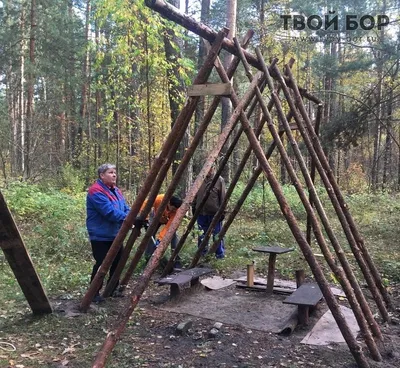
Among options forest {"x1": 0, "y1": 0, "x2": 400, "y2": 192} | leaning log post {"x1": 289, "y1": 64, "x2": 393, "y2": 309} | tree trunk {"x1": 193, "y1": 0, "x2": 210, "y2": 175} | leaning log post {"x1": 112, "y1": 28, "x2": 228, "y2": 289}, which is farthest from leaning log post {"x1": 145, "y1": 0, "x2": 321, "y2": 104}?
tree trunk {"x1": 193, "y1": 0, "x2": 210, "y2": 175}

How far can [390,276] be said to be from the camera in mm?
7227

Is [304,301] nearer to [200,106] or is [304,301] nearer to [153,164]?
[153,164]

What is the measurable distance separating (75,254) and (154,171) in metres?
4.20

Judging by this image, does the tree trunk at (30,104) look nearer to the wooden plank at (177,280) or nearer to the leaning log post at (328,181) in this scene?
the wooden plank at (177,280)

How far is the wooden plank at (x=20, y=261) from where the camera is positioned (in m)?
4.20

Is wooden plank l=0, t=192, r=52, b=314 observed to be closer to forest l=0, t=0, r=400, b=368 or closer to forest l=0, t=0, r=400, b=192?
forest l=0, t=0, r=400, b=368

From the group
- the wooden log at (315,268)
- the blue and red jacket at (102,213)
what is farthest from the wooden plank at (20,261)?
the wooden log at (315,268)

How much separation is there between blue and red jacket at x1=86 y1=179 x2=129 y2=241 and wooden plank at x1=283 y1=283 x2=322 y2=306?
241 centimetres

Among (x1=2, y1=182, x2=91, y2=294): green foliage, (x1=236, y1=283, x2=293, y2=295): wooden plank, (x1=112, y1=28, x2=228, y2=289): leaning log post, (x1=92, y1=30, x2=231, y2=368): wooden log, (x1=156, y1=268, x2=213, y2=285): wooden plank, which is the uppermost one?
(x1=112, y1=28, x2=228, y2=289): leaning log post

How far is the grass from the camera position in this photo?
14.2 feet

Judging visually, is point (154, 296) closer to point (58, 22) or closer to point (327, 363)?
point (327, 363)

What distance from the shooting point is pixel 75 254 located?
8359mm

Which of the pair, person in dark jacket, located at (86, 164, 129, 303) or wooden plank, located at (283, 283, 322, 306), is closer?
wooden plank, located at (283, 283, 322, 306)

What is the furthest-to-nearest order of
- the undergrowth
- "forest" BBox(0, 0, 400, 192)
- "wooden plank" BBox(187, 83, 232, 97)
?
"forest" BBox(0, 0, 400, 192) < the undergrowth < "wooden plank" BBox(187, 83, 232, 97)
